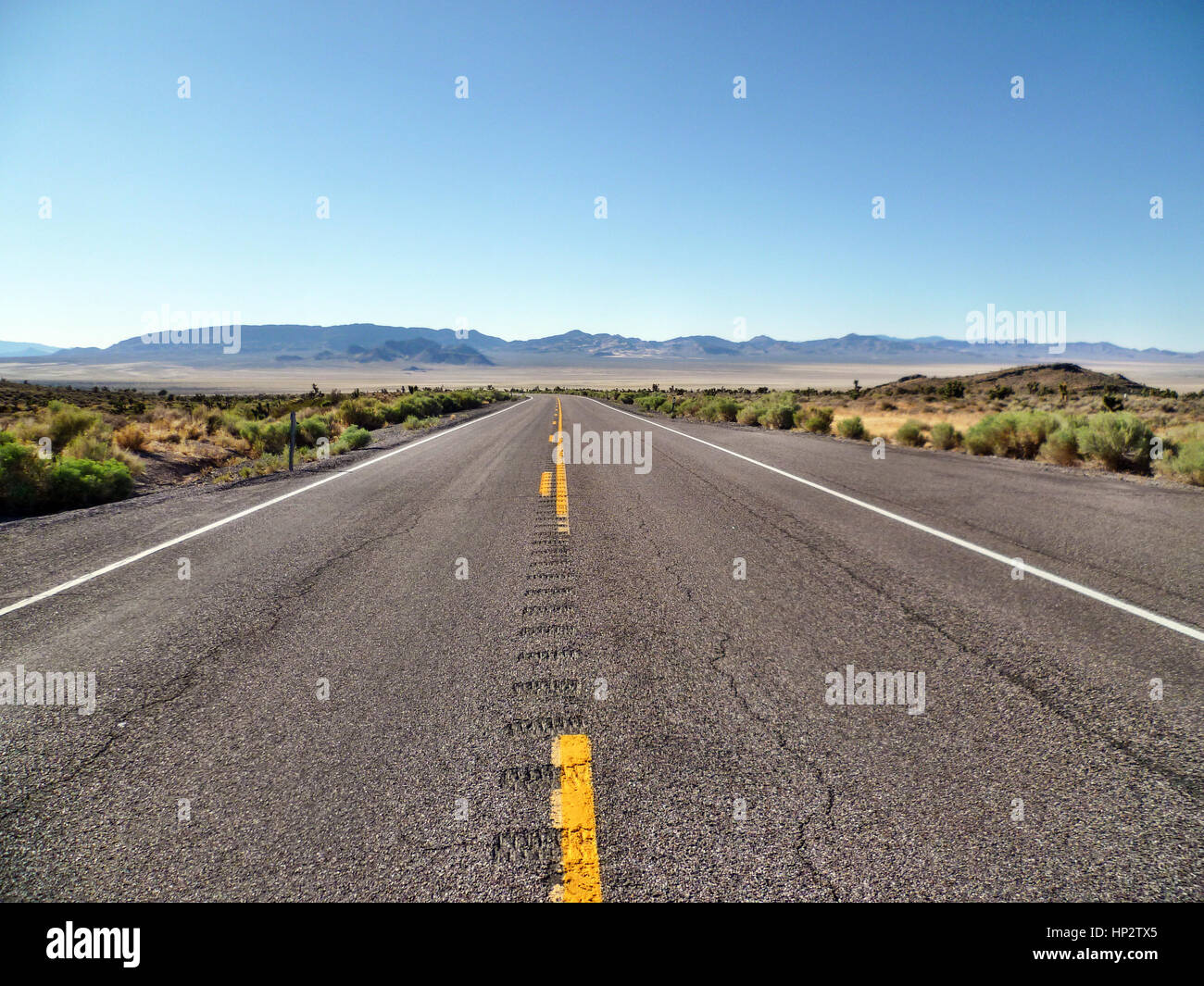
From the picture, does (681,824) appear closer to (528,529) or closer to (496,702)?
(496,702)

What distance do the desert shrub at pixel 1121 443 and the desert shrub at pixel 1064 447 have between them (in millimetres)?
432

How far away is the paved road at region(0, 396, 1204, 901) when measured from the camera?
90.5 inches

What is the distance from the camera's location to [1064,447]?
13828 mm

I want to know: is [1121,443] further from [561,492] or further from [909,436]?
[561,492]

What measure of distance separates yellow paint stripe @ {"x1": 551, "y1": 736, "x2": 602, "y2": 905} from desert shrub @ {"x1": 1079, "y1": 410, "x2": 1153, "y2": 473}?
47.0ft

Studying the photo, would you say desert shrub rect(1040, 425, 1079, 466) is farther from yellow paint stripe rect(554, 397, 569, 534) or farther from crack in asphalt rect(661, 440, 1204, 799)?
crack in asphalt rect(661, 440, 1204, 799)

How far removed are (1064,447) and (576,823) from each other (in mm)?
15292

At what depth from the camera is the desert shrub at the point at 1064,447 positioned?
13773 mm

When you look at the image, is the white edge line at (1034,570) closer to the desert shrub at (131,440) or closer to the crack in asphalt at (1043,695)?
the crack in asphalt at (1043,695)

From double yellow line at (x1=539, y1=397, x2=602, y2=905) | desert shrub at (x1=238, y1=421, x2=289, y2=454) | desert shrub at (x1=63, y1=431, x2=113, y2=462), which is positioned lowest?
double yellow line at (x1=539, y1=397, x2=602, y2=905)

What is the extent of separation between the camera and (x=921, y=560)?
612 centimetres

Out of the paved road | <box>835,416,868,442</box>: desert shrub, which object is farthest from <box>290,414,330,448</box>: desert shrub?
<box>835,416,868,442</box>: desert shrub

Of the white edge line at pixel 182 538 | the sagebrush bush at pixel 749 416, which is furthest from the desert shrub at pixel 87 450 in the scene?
the sagebrush bush at pixel 749 416
